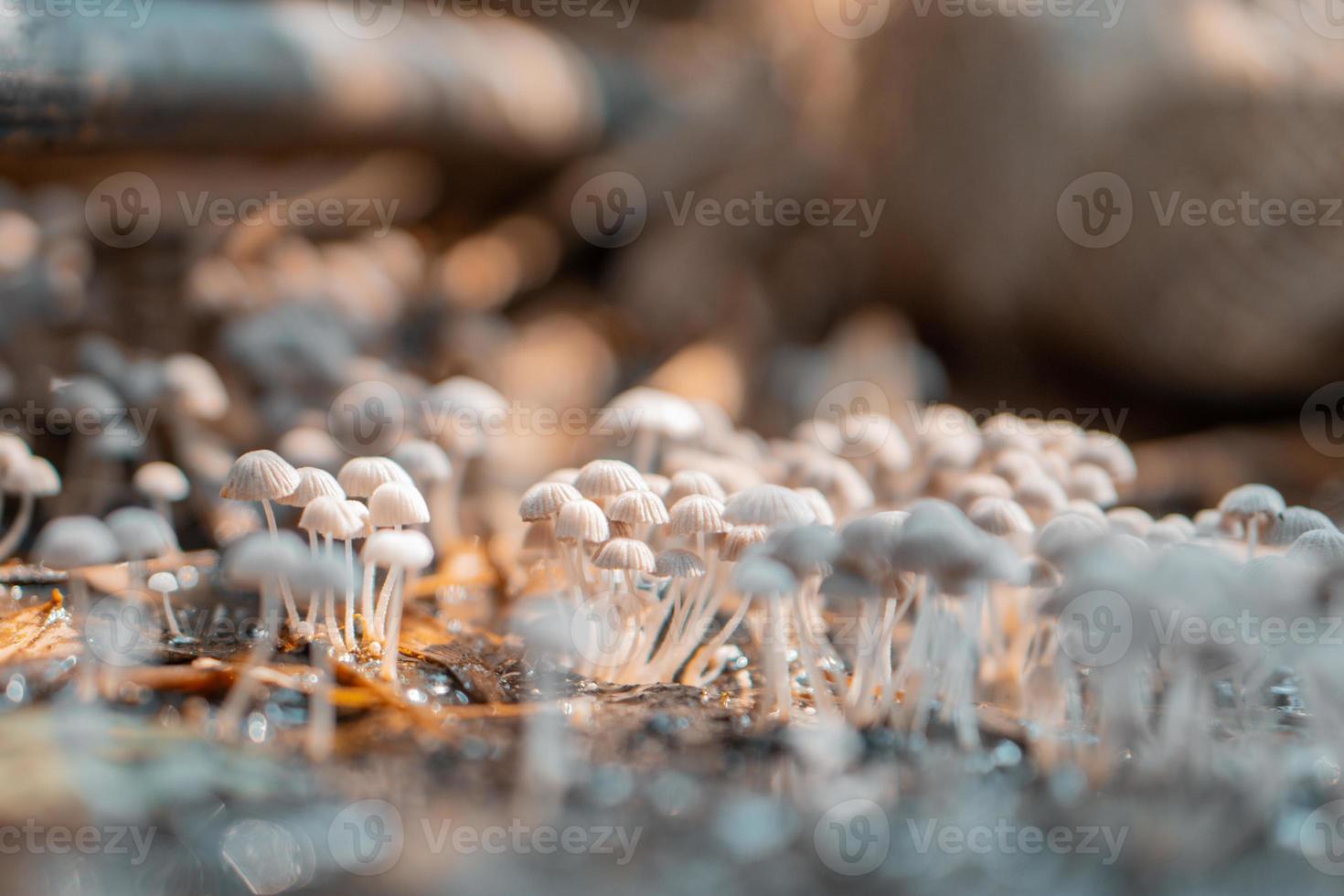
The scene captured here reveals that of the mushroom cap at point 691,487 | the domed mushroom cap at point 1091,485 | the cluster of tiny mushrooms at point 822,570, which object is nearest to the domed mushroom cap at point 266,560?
the cluster of tiny mushrooms at point 822,570

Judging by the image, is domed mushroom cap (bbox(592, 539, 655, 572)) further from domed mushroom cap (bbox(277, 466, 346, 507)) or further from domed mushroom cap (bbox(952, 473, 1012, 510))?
domed mushroom cap (bbox(952, 473, 1012, 510))

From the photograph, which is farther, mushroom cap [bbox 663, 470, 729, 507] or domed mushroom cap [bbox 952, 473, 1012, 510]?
domed mushroom cap [bbox 952, 473, 1012, 510]

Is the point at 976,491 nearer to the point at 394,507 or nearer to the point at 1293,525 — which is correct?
the point at 1293,525

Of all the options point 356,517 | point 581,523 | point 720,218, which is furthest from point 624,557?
point 720,218

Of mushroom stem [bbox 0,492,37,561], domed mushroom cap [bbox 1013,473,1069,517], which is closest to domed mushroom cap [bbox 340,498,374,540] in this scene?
mushroom stem [bbox 0,492,37,561]

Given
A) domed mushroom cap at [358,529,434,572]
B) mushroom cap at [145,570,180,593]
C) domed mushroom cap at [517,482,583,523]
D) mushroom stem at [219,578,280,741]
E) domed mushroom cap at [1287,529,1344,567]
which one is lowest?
mushroom stem at [219,578,280,741]

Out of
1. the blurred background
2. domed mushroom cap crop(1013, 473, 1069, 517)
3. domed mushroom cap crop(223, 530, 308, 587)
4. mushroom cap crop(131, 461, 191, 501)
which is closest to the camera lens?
domed mushroom cap crop(223, 530, 308, 587)

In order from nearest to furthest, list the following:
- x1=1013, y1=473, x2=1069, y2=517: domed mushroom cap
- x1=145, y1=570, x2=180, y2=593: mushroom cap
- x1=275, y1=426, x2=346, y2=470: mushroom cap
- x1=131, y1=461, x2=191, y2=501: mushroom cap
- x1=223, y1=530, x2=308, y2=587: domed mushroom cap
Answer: x1=223, y1=530, x2=308, y2=587: domed mushroom cap, x1=145, y1=570, x2=180, y2=593: mushroom cap, x1=1013, y1=473, x2=1069, y2=517: domed mushroom cap, x1=131, y1=461, x2=191, y2=501: mushroom cap, x1=275, y1=426, x2=346, y2=470: mushroom cap
